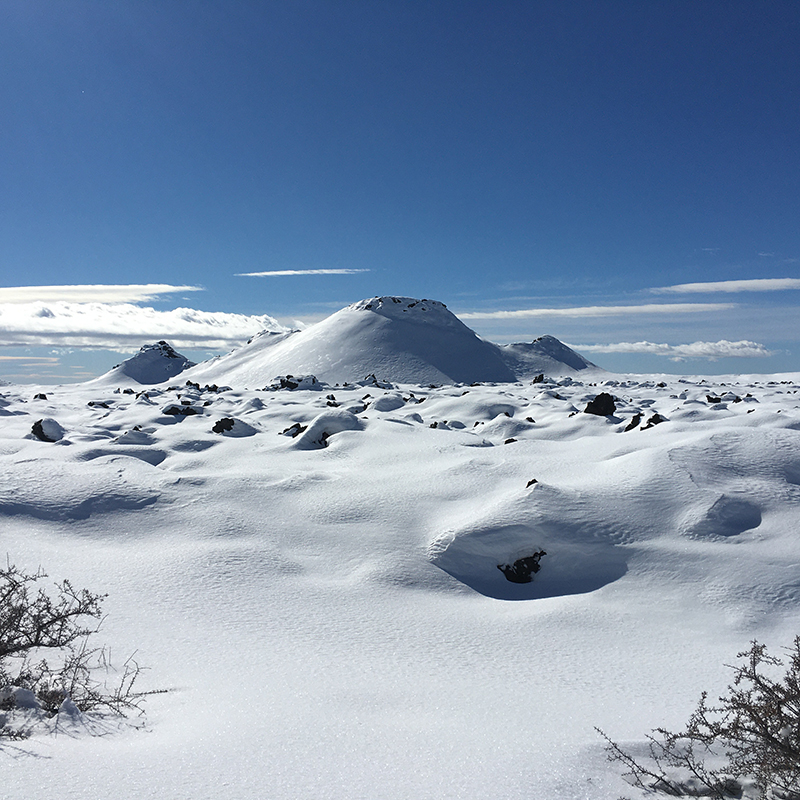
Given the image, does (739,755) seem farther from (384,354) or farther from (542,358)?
(542,358)

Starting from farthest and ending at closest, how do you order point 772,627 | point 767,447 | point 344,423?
point 344,423 → point 767,447 → point 772,627

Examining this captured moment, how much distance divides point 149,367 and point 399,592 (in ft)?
148

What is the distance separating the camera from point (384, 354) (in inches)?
1437

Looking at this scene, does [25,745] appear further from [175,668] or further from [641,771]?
[641,771]

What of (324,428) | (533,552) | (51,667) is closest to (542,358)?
(324,428)

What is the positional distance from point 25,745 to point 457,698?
87.2 inches

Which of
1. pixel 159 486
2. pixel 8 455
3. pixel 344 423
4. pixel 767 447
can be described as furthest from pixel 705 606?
pixel 8 455

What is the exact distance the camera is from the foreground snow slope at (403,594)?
2.66m

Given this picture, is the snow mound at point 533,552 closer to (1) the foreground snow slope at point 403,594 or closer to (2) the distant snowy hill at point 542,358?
(1) the foreground snow slope at point 403,594

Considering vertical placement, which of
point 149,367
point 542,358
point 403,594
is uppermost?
point 542,358

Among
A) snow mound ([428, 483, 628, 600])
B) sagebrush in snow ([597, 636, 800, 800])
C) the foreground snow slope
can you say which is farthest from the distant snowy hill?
sagebrush in snow ([597, 636, 800, 800])

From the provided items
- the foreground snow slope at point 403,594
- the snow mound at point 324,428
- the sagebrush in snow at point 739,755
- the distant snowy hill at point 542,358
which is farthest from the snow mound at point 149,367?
the sagebrush in snow at point 739,755

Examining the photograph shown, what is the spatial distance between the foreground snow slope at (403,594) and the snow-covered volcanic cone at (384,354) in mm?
24331

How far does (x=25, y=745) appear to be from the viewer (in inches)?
101
